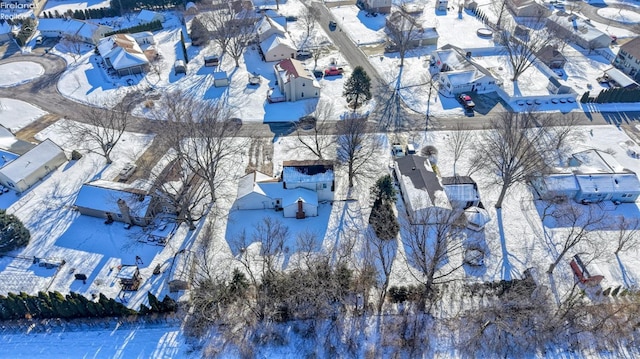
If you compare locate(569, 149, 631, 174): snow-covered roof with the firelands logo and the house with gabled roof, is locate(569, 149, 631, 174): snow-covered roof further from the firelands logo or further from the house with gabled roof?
the firelands logo

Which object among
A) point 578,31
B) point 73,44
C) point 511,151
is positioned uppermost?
point 511,151

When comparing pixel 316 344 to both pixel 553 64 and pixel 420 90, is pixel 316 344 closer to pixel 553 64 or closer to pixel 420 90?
pixel 420 90

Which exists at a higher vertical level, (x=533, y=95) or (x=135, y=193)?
(x=135, y=193)

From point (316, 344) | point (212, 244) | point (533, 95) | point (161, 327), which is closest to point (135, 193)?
point (212, 244)

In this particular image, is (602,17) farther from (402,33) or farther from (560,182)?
(560,182)

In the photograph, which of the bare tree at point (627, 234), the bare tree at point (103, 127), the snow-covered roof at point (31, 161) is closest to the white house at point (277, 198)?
the bare tree at point (103, 127)

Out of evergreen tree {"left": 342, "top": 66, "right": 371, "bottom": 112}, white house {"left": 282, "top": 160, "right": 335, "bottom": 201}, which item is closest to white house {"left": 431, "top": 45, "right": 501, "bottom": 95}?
evergreen tree {"left": 342, "top": 66, "right": 371, "bottom": 112}

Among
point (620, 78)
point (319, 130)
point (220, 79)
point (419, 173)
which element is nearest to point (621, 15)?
point (620, 78)
